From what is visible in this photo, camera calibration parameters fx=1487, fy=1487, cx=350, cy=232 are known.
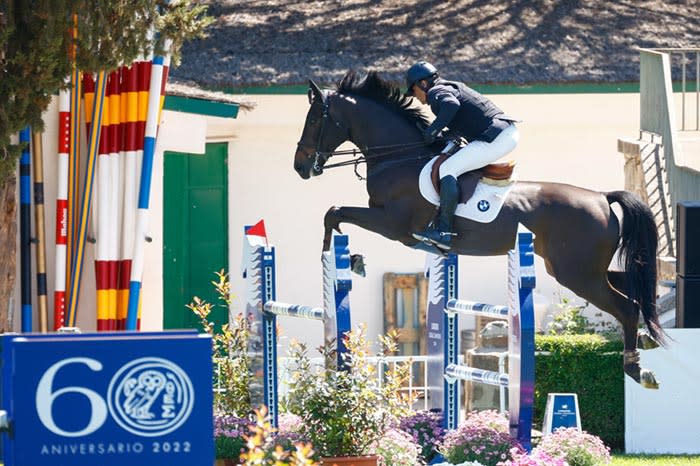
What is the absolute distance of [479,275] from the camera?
55.4ft

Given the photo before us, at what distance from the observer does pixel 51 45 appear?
28.8 feet

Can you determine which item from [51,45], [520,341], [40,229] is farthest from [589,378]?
[51,45]

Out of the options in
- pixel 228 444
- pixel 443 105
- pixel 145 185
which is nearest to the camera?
pixel 228 444

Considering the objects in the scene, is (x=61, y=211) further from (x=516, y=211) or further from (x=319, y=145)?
(x=516, y=211)

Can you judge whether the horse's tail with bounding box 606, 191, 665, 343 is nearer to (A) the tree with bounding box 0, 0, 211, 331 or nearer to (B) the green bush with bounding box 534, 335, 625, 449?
(B) the green bush with bounding box 534, 335, 625, 449

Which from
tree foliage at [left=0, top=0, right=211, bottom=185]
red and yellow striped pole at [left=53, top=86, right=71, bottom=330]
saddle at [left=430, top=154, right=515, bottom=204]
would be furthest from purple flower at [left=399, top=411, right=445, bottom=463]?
tree foliage at [left=0, top=0, right=211, bottom=185]

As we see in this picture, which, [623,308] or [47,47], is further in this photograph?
[623,308]

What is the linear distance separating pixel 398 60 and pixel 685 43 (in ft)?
11.7

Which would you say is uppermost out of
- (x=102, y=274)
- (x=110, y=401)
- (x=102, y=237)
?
(x=102, y=237)

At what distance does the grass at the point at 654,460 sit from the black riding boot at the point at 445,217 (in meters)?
1.86

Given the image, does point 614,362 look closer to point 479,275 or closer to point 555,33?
point 479,275

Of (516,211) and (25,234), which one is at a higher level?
(516,211)

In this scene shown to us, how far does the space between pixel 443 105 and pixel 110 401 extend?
16.5ft

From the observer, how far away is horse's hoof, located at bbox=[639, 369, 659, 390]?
408 inches
